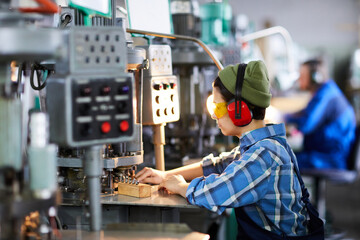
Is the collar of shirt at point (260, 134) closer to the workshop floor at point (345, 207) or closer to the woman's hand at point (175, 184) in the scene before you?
the woman's hand at point (175, 184)

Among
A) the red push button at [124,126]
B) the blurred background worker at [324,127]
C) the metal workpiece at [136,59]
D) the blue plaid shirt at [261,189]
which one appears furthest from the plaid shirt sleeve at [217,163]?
the blurred background worker at [324,127]

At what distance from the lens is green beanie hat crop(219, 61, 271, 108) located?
6.98 ft

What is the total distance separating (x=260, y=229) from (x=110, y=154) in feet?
2.13

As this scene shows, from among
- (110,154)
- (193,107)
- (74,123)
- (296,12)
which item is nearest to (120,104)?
(74,123)

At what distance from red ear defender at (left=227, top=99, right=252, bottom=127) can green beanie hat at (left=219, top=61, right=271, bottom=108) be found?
0.03 m

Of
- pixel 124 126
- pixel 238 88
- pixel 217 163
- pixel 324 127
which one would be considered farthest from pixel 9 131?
pixel 324 127

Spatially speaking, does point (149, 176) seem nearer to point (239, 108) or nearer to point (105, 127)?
point (239, 108)

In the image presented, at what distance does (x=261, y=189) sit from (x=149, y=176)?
534mm

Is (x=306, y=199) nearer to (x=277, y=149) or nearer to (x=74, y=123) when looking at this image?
(x=277, y=149)

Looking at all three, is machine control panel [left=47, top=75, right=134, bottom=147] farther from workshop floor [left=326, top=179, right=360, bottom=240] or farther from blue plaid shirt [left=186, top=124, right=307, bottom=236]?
workshop floor [left=326, top=179, right=360, bottom=240]

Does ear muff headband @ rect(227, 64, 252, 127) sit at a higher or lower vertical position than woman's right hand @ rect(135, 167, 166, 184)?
higher

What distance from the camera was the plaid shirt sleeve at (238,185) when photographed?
78.4 inches

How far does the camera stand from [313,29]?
9578 millimetres

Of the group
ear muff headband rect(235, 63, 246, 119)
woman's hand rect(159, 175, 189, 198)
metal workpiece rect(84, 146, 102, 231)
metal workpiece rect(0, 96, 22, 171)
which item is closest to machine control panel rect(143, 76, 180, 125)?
woman's hand rect(159, 175, 189, 198)
